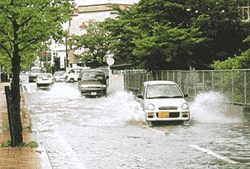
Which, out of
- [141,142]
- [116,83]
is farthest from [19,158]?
[116,83]

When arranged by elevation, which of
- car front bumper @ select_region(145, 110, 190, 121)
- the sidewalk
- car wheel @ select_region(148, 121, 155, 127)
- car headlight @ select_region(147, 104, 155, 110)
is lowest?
car wheel @ select_region(148, 121, 155, 127)

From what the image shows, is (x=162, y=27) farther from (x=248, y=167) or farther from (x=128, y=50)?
(x=248, y=167)

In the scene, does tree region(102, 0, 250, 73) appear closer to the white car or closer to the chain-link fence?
the chain-link fence

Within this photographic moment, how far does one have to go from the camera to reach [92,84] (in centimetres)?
2912

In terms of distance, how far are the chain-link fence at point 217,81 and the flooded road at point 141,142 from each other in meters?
4.43

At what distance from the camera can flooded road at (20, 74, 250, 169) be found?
7.91m

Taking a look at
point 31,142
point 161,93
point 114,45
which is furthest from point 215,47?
point 31,142

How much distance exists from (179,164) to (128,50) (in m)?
22.8

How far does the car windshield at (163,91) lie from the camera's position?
568 inches

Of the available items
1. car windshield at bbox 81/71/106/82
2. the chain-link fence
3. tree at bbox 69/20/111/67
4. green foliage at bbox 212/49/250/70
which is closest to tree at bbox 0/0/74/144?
the chain-link fence

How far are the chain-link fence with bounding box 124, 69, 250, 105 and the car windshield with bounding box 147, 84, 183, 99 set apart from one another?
6.26m

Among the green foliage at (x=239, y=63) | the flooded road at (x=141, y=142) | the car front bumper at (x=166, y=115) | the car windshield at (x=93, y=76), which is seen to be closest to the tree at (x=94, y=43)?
the car windshield at (x=93, y=76)

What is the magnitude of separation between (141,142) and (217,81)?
13929 millimetres

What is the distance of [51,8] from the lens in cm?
1655
